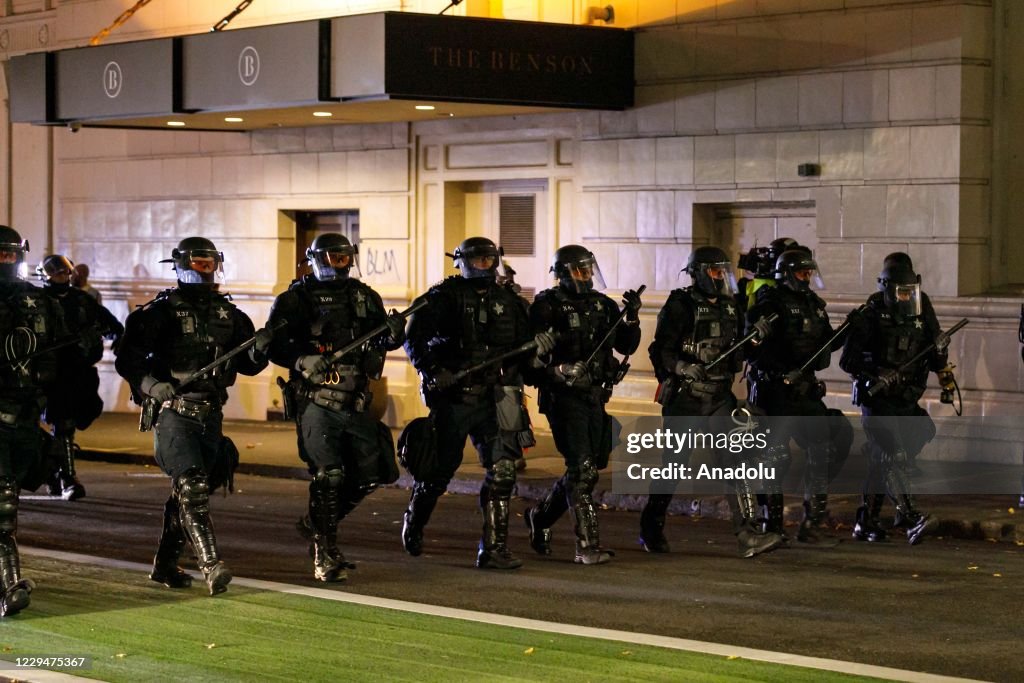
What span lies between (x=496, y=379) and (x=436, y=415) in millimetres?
464

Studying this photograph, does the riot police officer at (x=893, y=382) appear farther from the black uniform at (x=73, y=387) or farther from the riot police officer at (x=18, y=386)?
the black uniform at (x=73, y=387)

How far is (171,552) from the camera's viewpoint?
35.2 feet

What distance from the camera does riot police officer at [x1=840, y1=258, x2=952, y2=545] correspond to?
12.6 m

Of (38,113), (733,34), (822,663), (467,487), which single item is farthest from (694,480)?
(38,113)

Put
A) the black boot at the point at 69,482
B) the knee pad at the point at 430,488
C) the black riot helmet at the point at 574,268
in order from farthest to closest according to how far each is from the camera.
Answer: the black boot at the point at 69,482, the black riot helmet at the point at 574,268, the knee pad at the point at 430,488

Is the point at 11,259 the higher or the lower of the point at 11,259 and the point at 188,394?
the higher

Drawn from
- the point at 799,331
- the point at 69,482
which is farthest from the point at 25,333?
the point at 69,482

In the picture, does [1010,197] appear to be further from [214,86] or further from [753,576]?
[214,86]

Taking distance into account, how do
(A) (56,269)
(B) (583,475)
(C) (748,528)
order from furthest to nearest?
(A) (56,269), (C) (748,528), (B) (583,475)

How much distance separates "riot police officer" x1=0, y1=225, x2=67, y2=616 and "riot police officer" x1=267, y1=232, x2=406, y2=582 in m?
1.36

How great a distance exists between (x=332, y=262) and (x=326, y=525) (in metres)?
1.59

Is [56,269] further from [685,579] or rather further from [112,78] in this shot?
→ [685,579]

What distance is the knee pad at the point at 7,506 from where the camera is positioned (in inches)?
392

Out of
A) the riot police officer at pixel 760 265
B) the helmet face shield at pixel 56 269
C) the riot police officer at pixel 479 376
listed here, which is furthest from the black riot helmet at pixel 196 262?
the riot police officer at pixel 760 265
